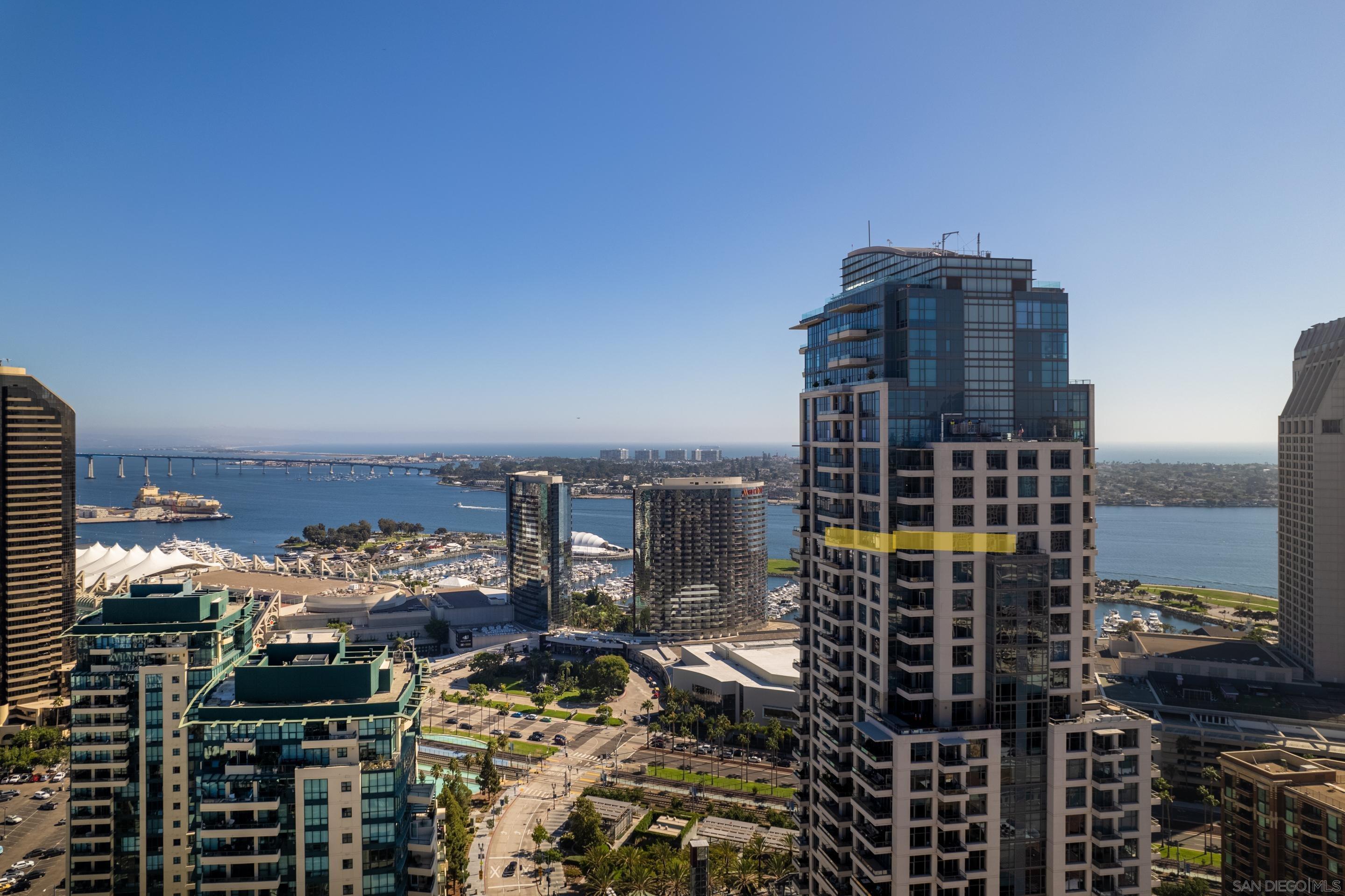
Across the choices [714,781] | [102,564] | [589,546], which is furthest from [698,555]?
[102,564]

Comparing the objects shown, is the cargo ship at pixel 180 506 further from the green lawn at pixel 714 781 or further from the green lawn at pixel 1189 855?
the green lawn at pixel 1189 855

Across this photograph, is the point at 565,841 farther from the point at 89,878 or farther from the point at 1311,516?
the point at 1311,516

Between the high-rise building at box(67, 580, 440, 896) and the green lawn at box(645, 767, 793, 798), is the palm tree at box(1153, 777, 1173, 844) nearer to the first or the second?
the green lawn at box(645, 767, 793, 798)

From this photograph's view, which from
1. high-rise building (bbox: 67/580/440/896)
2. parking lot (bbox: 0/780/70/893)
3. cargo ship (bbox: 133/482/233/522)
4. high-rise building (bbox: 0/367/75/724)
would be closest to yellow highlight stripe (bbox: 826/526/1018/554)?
high-rise building (bbox: 67/580/440/896)

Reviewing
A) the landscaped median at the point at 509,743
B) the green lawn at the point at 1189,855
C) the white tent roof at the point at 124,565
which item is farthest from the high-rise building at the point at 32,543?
the green lawn at the point at 1189,855

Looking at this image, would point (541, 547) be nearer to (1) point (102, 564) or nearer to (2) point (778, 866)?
(2) point (778, 866)
